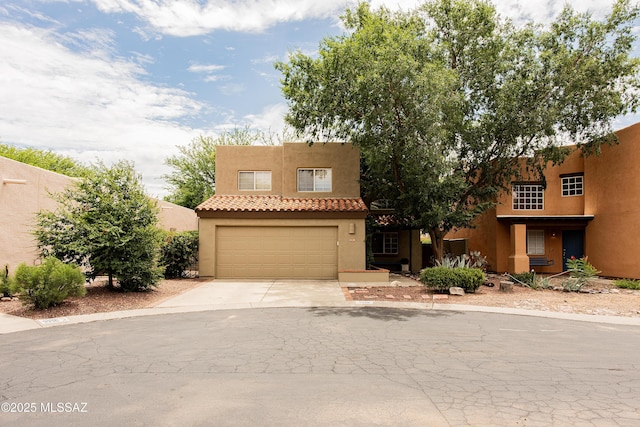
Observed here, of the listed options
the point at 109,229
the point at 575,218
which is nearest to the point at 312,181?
the point at 109,229

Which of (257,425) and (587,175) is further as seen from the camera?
(587,175)

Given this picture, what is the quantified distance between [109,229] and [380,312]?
8.35 metres

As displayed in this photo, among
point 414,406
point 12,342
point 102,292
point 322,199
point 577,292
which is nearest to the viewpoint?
point 414,406

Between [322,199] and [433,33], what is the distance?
9256 millimetres

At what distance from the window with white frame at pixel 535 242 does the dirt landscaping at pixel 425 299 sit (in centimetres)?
641

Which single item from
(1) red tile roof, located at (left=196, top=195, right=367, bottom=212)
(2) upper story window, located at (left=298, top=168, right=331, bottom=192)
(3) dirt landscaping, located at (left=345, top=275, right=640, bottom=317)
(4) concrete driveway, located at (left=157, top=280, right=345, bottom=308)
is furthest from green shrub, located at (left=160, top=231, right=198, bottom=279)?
(3) dirt landscaping, located at (left=345, top=275, right=640, bottom=317)

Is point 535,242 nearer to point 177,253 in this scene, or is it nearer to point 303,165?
point 303,165

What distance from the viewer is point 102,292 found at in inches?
A: 520

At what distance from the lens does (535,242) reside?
22.8m

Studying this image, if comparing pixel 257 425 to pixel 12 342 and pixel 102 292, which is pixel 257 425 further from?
pixel 102 292

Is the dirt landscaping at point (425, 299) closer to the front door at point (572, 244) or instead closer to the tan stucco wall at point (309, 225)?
the tan stucco wall at point (309, 225)

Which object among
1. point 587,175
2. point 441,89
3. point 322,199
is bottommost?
point 322,199

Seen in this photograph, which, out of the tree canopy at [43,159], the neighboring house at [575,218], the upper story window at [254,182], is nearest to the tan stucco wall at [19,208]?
the upper story window at [254,182]

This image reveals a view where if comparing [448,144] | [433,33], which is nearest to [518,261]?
[448,144]
